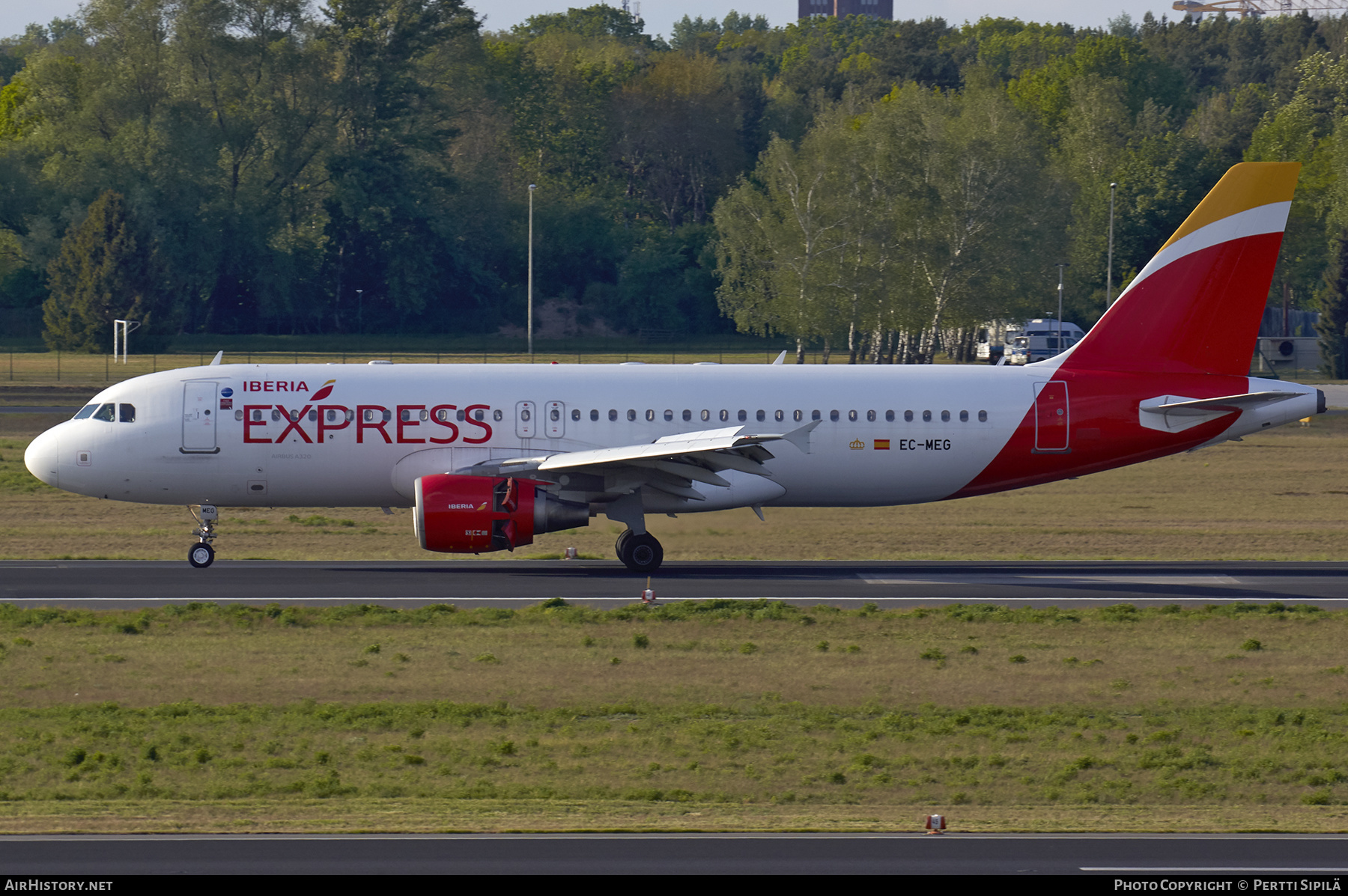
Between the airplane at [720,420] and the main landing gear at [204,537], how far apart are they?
2.5 inches

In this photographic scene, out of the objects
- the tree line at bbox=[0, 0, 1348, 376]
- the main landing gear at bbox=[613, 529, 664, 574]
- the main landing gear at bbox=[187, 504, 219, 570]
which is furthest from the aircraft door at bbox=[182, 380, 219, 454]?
the tree line at bbox=[0, 0, 1348, 376]

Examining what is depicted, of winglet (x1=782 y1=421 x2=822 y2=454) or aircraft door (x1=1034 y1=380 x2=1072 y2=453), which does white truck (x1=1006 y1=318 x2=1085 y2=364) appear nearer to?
aircraft door (x1=1034 y1=380 x2=1072 y2=453)

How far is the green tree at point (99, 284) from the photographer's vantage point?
344 feet

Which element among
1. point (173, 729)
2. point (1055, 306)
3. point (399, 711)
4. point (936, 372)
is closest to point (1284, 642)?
point (936, 372)

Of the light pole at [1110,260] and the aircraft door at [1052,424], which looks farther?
the light pole at [1110,260]

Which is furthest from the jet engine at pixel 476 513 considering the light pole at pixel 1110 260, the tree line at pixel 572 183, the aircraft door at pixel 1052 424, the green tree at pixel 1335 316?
the green tree at pixel 1335 316

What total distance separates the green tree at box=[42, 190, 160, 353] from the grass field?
86099mm

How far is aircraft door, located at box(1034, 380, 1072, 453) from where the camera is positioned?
104 feet

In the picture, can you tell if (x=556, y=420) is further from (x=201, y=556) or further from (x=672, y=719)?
(x=672, y=719)

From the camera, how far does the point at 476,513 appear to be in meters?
28.9

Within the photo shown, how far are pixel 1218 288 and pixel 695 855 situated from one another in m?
23.4

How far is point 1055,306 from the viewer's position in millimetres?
109688

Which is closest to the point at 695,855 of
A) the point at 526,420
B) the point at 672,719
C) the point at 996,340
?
the point at 672,719

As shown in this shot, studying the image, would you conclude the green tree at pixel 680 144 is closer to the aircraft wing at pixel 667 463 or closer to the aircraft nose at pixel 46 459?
the aircraft wing at pixel 667 463
